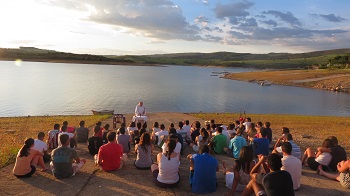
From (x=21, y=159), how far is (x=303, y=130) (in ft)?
58.8

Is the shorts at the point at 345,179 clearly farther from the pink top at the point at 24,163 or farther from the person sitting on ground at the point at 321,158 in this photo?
the pink top at the point at 24,163

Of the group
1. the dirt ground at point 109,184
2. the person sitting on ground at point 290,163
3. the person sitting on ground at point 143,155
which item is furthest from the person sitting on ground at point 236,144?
the person sitting on ground at point 143,155

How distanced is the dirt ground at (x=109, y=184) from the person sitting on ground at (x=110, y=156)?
22 centimetres

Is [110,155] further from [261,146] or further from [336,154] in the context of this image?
[336,154]

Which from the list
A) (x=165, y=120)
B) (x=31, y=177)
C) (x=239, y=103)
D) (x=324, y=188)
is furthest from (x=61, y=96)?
(x=324, y=188)

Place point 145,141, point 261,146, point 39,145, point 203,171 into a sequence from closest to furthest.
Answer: point 203,171 < point 145,141 < point 39,145 < point 261,146

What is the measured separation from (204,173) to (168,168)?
0.97 metres

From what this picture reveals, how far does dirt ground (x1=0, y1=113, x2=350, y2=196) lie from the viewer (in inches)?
313

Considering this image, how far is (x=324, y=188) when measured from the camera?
8.50 m

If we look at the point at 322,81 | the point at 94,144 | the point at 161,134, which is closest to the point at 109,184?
the point at 94,144

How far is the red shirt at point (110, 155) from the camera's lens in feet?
29.9

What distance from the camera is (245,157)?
718cm

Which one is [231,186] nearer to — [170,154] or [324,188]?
[170,154]

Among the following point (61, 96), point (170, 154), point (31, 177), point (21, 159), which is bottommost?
point (61, 96)
